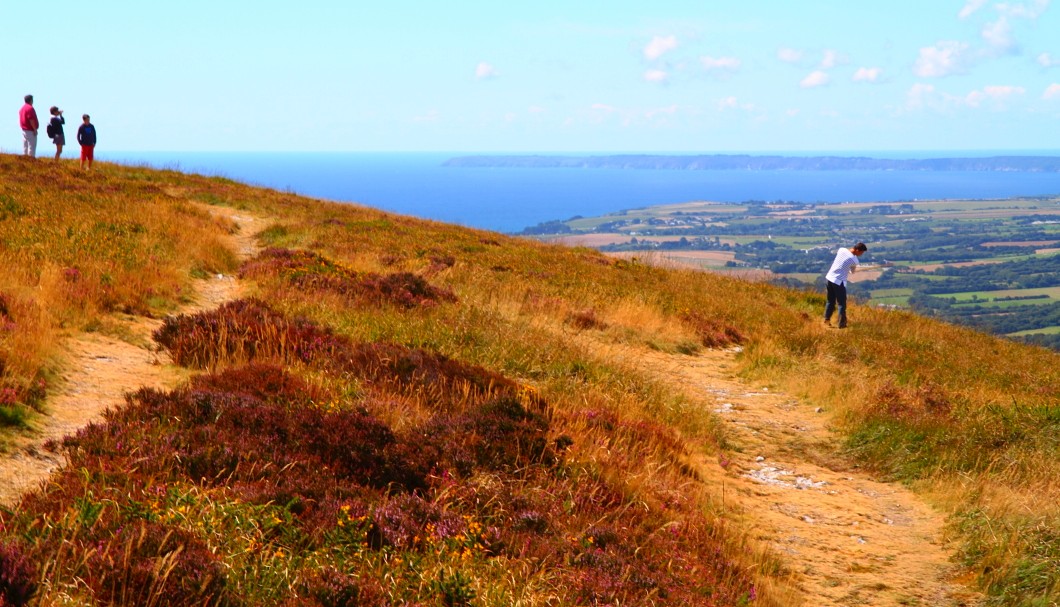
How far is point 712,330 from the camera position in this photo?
17.7m

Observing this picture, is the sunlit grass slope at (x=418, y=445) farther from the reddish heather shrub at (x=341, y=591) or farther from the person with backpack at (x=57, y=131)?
the person with backpack at (x=57, y=131)

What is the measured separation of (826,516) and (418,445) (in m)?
4.14

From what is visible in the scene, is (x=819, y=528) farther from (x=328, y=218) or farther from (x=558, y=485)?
(x=328, y=218)

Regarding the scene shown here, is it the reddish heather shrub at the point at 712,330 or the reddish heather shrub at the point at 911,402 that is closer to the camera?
the reddish heather shrub at the point at 911,402

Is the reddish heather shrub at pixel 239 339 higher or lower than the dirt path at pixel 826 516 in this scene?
higher

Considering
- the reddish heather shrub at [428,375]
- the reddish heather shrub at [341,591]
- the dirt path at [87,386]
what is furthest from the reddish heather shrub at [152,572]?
the reddish heather shrub at [428,375]

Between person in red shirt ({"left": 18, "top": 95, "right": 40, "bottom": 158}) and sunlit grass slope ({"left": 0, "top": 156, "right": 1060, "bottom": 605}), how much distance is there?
15.0 meters

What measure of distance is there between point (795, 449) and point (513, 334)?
4.40 meters

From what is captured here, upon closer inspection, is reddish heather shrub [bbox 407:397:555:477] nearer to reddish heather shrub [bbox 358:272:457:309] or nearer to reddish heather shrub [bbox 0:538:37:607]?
reddish heather shrub [bbox 0:538:37:607]

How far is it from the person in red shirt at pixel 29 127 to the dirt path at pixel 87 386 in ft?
76.6

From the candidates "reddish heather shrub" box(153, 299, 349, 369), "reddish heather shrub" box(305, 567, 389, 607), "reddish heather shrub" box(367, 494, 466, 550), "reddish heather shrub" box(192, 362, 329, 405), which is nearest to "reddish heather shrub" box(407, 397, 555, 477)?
"reddish heather shrub" box(367, 494, 466, 550)

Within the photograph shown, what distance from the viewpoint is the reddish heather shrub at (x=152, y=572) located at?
3791 millimetres

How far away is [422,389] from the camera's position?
8195mm

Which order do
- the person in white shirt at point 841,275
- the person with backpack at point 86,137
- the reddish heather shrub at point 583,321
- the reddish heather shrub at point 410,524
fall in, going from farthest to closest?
1. the person with backpack at point 86,137
2. the person in white shirt at point 841,275
3. the reddish heather shrub at point 583,321
4. the reddish heather shrub at point 410,524
